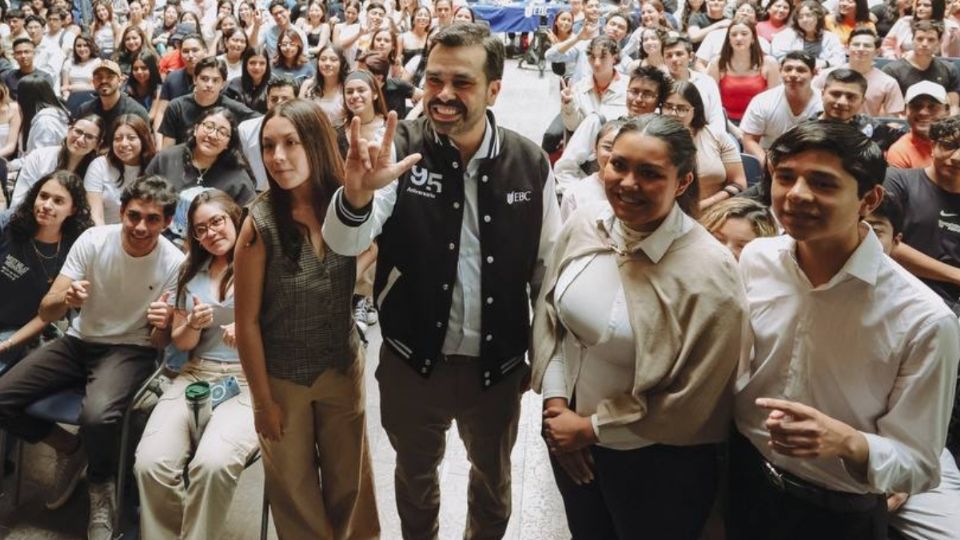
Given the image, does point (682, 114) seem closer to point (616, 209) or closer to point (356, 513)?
point (616, 209)

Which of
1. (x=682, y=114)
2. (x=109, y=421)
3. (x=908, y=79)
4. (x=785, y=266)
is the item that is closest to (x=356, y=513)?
(x=109, y=421)

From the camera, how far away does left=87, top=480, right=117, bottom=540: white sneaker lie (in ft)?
8.23

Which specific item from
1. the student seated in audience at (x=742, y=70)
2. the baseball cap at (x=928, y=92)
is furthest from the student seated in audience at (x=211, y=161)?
the baseball cap at (x=928, y=92)

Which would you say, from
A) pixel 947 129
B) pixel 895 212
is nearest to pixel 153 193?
pixel 895 212

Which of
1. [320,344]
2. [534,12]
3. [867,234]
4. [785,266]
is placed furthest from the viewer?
[534,12]

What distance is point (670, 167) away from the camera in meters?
1.56

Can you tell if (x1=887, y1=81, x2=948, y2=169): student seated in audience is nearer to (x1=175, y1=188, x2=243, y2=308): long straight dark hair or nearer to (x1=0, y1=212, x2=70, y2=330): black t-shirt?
(x1=175, y1=188, x2=243, y2=308): long straight dark hair

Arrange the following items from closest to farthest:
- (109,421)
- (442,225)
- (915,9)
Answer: (442,225)
(109,421)
(915,9)

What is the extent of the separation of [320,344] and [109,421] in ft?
3.26

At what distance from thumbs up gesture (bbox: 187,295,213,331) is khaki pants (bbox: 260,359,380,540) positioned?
51cm

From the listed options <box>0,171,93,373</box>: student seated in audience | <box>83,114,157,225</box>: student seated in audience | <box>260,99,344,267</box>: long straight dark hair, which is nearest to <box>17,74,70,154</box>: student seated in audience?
<box>83,114,157,225</box>: student seated in audience

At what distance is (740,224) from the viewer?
7.27ft

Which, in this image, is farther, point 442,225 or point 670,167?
point 442,225

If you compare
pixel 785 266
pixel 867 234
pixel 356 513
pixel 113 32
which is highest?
pixel 867 234
